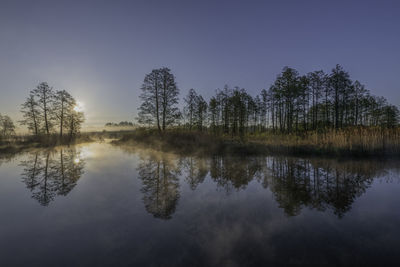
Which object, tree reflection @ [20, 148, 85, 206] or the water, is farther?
tree reflection @ [20, 148, 85, 206]

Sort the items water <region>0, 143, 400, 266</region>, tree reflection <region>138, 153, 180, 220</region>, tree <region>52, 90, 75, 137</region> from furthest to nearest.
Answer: tree <region>52, 90, 75, 137</region>
tree reflection <region>138, 153, 180, 220</region>
water <region>0, 143, 400, 266</region>

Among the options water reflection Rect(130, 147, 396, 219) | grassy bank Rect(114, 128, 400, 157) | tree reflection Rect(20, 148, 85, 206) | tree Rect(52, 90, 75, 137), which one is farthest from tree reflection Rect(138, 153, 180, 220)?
tree Rect(52, 90, 75, 137)

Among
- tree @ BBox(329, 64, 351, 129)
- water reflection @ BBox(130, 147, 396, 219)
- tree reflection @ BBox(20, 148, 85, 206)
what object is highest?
tree @ BBox(329, 64, 351, 129)

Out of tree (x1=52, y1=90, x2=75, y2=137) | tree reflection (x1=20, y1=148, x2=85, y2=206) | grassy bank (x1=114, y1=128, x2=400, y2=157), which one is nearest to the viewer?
tree reflection (x1=20, y1=148, x2=85, y2=206)

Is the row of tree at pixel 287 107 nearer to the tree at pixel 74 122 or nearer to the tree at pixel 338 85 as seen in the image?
the tree at pixel 338 85

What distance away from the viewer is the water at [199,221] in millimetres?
2436

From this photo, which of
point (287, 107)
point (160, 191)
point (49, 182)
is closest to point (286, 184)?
point (160, 191)

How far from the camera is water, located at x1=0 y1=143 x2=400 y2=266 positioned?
2436 millimetres

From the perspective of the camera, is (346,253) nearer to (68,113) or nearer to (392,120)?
(68,113)

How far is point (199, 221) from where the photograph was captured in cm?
342

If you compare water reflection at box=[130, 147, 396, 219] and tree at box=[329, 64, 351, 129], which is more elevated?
tree at box=[329, 64, 351, 129]

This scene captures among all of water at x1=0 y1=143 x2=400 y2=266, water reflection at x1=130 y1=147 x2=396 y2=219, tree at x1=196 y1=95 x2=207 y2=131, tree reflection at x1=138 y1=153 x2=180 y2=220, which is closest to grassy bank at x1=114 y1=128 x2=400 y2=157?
water reflection at x1=130 y1=147 x2=396 y2=219

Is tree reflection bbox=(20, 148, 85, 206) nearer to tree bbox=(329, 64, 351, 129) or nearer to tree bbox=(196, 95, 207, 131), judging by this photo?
tree bbox=(196, 95, 207, 131)

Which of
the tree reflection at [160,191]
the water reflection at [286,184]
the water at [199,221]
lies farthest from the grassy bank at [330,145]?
the tree reflection at [160,191]
